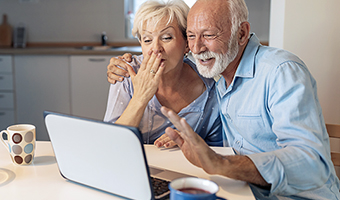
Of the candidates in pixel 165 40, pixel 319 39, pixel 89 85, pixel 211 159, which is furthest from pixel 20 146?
pixel 89 85

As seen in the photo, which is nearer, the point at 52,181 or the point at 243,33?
the point at 52,181

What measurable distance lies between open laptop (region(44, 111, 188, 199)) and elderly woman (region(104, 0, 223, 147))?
445mm

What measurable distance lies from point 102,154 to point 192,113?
72cm

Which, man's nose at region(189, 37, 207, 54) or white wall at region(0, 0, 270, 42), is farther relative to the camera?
white wall at region(0, 0, 270, 42)

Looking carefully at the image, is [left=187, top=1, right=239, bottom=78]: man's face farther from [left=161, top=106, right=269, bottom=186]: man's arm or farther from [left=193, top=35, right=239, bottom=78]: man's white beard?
[left=161, top=106, right=269, bottom=186]: man's arm

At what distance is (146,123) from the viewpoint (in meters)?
1.41

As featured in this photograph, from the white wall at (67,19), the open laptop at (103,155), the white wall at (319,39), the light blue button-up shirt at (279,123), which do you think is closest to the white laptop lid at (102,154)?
the open laptop at (103,155)

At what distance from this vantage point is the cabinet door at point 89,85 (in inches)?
119

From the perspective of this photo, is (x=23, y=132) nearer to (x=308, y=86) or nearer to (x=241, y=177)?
(x=241, y=177)

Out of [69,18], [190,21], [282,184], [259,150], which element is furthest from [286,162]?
[69,18]

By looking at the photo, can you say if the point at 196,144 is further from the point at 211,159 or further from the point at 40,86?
the point at 40,86

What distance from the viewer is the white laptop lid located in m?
0.69

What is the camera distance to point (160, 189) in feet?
2.53

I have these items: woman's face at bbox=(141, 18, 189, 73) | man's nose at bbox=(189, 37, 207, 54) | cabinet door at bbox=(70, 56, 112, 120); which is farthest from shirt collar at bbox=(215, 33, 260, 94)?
cabinet door at bbox=(70, 56, 112, 120)
